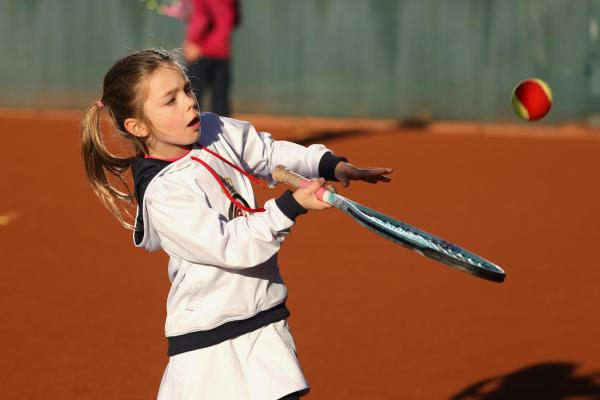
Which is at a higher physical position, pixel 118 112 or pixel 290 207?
pixel 118 112

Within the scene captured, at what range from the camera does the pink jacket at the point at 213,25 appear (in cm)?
1266

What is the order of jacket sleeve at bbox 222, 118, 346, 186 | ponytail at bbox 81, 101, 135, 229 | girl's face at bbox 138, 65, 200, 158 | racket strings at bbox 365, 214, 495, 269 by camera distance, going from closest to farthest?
1. racket strings at bbox 365, 214, 495, 269
2. girl's face at bbox 138, 65, 200, 158
3. ponytail at bbox 81, 101, 135, 229
4. jacket sleeve at bbox 222, 118, 346, 186

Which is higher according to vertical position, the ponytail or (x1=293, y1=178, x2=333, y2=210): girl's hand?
the ponytail

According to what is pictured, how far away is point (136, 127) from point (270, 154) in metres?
0.50

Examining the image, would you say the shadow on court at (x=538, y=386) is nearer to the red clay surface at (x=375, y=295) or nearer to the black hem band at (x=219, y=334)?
the red clay surface at (x=375, y=295)

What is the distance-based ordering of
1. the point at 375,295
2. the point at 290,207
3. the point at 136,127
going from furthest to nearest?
the point at 375,295, the point at 136,127, the point at 290,207

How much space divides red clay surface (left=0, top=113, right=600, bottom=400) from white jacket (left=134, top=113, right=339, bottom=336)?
2.39m

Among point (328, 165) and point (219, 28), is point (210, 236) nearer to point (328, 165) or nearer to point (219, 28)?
point (328, 165)

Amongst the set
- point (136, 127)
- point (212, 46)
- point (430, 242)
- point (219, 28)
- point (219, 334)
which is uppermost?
point (219, 28)

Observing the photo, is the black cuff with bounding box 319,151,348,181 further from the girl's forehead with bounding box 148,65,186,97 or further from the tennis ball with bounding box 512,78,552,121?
the tennis ball with bounding box 512,78,552,121

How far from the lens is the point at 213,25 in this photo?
12.9 m

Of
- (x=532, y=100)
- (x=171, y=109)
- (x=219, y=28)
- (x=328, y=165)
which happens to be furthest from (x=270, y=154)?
(x=219, y=28)

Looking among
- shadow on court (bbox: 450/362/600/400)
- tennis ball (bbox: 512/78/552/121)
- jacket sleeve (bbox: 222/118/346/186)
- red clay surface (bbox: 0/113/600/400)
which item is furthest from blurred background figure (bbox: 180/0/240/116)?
jacket sleeve (bbox: 222/118/346/186)

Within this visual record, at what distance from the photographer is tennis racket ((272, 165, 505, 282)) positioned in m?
3.47
